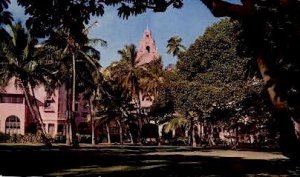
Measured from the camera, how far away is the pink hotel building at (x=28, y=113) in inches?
2581

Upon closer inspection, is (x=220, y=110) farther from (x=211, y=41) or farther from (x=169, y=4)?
(x=169, y=4)

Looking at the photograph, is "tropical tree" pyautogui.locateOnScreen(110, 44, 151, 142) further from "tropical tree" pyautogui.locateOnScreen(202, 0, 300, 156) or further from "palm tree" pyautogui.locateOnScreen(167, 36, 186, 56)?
"tropical tree" pyautogui.locateOnScreen(202, 0, 300, 156)

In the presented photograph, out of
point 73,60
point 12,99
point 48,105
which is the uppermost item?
point 73,60

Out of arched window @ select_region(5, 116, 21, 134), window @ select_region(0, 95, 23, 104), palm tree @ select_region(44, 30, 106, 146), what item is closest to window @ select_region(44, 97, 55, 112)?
window @ select_region(0, 95, 23, 104)

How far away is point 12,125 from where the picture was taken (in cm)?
6556

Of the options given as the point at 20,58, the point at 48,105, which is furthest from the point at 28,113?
the point at 20,58

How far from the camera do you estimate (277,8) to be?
6465mm

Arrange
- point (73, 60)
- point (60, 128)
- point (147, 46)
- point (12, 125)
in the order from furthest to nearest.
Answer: point (147, 46) < point (60, 128) < point (12, 125) < point (73, 60)

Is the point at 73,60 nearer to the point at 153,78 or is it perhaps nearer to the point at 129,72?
the point at 129,72

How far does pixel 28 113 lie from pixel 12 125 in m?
3.12

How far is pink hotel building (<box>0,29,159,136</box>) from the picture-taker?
65562 mm

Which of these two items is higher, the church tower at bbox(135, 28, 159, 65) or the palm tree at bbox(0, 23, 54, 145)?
the church tower at bbox(135, 28, 159, 65)

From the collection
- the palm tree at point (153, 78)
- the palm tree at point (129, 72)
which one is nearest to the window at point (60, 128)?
the palm tree at point (129, 72)

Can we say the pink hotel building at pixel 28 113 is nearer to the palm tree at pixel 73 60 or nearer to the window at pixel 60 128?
the window at pixel 60 128
